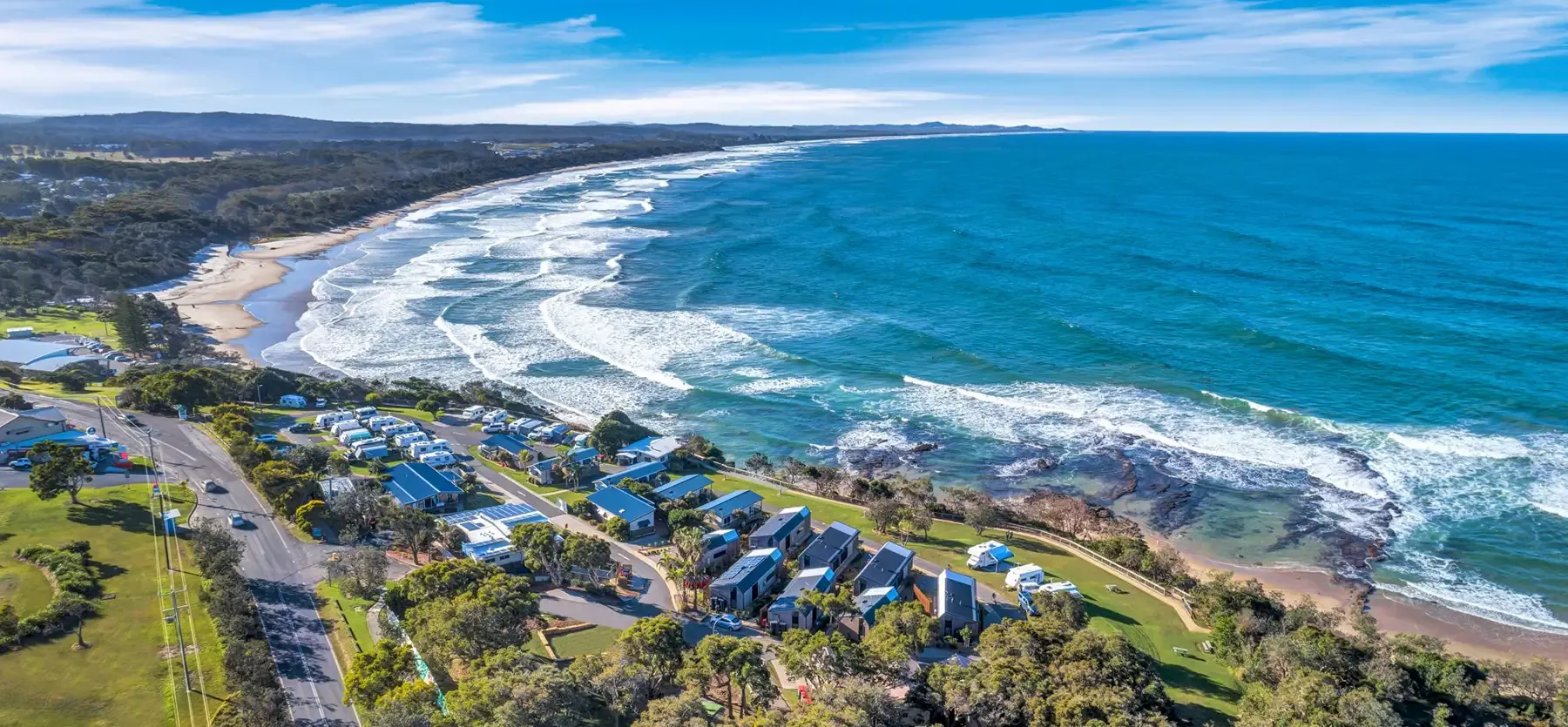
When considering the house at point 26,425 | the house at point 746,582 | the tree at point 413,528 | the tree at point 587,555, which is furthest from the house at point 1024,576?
the house at point 26,425

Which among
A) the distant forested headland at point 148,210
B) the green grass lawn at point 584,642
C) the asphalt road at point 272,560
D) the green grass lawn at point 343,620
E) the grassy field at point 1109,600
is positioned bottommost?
the grassy field at point 1109,600

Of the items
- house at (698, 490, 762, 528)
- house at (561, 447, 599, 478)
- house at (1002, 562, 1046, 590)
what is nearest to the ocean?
house at (561, 447, 599, 478)

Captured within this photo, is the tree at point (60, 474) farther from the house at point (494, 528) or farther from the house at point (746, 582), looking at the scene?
the house at point (746, 582)

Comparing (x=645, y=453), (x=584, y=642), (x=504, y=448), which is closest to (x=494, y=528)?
(x=584, y=642)

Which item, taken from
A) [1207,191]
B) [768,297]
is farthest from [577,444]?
[1207,191]

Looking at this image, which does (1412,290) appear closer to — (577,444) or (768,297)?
(768,297)

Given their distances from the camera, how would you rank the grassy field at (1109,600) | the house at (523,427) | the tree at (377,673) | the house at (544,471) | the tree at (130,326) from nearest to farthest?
the tree at (377,673) < the grassy field at (1109,600) < the house at (544,471) < the house at (523,427) < the tree at (130,326)
